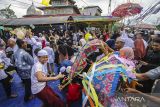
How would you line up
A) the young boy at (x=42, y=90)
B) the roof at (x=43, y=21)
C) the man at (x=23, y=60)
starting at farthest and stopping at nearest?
the roof at (x=43, y=21) < the man at (x=23, y=60) < the young boy at (x=42, y=90)

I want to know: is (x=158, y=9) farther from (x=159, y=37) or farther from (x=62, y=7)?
(x=62, y=7)

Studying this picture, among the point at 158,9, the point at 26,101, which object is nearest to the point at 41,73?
the point at 26,101

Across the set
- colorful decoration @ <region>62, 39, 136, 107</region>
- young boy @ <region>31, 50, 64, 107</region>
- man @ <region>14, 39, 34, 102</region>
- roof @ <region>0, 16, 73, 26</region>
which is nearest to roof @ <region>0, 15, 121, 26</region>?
roof @ <region>0, 16, 73, 26</region>

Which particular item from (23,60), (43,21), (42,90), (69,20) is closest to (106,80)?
(42,90)

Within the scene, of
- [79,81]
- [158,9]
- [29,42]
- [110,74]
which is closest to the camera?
[110,74]

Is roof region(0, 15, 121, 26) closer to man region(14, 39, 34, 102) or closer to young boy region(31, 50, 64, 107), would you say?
man region(14, 39, 34, 102)

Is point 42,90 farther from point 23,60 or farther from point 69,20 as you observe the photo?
point 69,20

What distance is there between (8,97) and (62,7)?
39.1m

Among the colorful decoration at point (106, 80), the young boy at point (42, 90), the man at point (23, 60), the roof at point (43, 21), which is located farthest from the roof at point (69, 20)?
the colorful decoration at point (106, 80)

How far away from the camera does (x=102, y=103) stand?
2578 millimetres

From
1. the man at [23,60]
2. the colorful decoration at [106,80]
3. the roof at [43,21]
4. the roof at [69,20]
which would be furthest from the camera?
the roof at [43,21]

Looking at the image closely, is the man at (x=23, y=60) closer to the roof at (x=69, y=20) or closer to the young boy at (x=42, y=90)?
the young boy at (x=42, y=90)

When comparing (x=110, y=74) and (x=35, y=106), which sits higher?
(x=110, y=74)

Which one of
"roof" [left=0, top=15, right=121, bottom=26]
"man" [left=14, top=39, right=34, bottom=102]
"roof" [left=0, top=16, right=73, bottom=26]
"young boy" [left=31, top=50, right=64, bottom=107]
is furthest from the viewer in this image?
"roof" [left=0, top=16, right=73, bottom=26]
